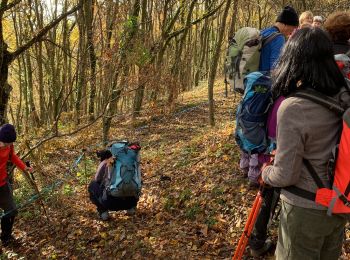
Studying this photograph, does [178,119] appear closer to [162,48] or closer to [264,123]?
[162,48]

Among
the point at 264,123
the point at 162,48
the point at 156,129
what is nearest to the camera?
the point at 264,123

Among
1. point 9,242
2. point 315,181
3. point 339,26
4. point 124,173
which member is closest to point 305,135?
point 315,181

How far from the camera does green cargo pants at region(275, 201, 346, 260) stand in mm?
2430

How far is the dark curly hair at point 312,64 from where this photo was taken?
237 cm

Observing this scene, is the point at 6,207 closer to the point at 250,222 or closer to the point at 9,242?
the point at 9,242

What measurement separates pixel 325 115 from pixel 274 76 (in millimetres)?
467

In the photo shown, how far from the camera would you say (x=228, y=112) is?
13.9m

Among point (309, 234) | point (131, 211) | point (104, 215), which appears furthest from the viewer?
point (131, 211)

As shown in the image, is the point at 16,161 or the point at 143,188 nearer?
the point at 16,161

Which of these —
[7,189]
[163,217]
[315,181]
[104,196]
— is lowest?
[163,217]

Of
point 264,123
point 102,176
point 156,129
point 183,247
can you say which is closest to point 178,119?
point 156,129

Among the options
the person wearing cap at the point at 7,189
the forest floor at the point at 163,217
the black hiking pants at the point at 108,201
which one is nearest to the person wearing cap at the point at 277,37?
the forest floor at the point at 163,217

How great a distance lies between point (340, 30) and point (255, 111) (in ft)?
4.66

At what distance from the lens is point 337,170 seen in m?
2.34
